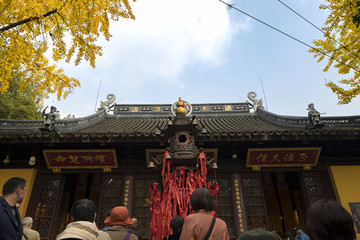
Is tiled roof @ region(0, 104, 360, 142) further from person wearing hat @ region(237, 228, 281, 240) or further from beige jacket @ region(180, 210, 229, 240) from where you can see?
person wearing hat @ region(237, 228, 281, 240)

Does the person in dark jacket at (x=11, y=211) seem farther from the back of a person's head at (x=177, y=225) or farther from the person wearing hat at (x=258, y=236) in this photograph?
the person wearing hat at (x=258, y=236)

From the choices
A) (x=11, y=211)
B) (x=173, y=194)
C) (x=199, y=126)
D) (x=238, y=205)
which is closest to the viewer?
(x=11, y=211)

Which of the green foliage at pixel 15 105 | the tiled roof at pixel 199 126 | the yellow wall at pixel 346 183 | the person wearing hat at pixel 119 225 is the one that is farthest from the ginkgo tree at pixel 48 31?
the green foliage at pixel 15 105

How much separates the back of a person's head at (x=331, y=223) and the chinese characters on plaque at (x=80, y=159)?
268 inches

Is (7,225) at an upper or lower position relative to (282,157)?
lower

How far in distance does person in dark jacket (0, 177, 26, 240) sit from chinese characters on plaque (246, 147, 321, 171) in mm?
6417

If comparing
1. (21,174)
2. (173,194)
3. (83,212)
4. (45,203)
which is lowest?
(83,212)

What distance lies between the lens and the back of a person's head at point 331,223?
4.98 feet

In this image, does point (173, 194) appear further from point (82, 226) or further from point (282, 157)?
point (282, 157)

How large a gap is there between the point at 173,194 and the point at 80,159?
3.96m

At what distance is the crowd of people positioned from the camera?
5.03 ft

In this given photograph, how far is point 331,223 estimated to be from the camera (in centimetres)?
153

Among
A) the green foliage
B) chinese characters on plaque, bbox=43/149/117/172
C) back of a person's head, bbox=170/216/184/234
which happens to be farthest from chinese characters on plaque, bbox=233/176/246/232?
the green foliage

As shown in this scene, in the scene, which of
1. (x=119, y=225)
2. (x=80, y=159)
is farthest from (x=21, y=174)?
(x=119, y=225)
